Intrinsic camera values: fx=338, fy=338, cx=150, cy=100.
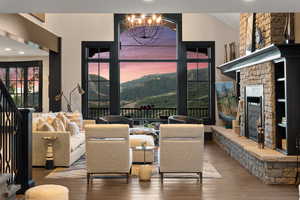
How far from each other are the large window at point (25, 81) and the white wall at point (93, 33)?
4.03ft

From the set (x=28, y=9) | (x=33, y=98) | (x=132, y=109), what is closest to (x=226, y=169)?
(x=28, y=9)

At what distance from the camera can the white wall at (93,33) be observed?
11.0 m

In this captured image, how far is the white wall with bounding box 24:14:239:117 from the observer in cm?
1098

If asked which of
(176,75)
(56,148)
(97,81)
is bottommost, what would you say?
(56,148)

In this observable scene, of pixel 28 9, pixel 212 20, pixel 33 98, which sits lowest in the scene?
pixel 33 98

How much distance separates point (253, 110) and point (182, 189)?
291cm

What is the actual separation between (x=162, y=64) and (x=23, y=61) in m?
6.12

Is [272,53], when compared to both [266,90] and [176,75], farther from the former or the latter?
[176,75]

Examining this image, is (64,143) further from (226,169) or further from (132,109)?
(132,109)

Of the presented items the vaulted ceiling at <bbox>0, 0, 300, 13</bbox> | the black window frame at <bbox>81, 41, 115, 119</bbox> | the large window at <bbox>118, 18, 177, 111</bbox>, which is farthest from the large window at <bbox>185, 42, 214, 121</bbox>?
the vaulted ceiling at <bbox>0, 0, 300, 13</bbox>

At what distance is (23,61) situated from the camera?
11.8 metres

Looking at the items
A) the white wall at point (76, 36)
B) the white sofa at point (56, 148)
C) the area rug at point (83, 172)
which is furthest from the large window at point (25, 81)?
the area rug at point (83, 172)

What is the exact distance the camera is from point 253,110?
7062 mm

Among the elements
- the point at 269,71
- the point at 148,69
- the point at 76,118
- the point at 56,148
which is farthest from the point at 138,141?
the point at 148,69
